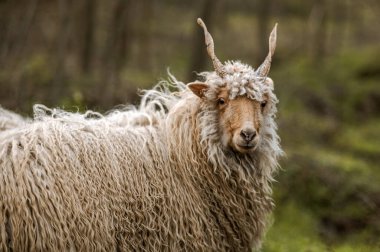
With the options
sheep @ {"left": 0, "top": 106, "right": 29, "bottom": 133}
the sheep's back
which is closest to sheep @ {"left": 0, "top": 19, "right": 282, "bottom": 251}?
the sheep's back

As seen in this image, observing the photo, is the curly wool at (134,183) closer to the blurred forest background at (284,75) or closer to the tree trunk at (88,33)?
the blurred forest background at (284,75)

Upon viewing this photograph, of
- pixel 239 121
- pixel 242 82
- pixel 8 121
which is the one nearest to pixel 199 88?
pixel 242 82

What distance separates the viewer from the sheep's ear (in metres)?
5.21

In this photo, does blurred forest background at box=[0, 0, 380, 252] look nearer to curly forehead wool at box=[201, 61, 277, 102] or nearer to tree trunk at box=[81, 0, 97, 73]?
tree trunk at box=[81, 0, 97, 73]

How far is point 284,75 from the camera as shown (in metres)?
19.3

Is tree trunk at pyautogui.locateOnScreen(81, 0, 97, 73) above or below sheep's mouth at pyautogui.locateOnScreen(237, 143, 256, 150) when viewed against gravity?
above

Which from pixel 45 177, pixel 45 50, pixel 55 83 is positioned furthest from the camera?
pixel 45 50

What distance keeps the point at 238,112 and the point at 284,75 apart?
47.9 ft

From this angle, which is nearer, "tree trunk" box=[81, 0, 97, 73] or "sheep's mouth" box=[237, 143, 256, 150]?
"sheep's mouth" box=[237, 143, 256, 150]

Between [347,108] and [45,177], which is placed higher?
[347,108]

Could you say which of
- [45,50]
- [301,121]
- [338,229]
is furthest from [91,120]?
[45,50]

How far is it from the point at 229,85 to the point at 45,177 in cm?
174

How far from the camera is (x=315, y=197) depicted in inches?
368

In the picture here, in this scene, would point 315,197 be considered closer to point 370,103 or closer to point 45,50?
point 370,103
